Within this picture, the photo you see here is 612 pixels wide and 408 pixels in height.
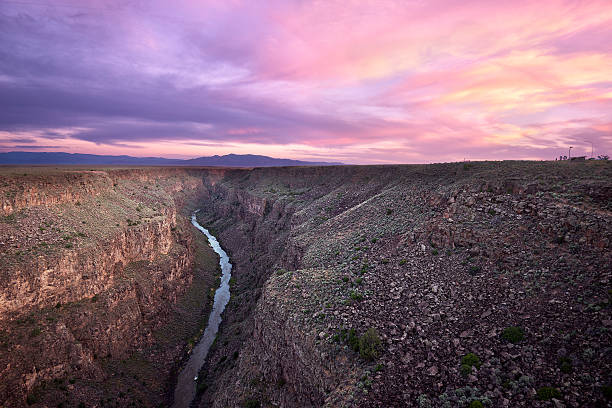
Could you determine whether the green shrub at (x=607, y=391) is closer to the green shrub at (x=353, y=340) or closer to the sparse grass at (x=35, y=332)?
the green shrub at (x=353, y=340)

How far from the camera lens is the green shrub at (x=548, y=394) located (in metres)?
12.2

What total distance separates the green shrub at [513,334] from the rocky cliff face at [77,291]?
40.0 meters

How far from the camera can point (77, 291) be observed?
36.6 metres

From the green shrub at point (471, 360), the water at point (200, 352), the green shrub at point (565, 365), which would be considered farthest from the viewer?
the water at point (200, 352)

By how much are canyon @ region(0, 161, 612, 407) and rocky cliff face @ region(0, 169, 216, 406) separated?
19cm

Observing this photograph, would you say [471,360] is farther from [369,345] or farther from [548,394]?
[369,345]

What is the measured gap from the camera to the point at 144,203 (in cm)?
6994

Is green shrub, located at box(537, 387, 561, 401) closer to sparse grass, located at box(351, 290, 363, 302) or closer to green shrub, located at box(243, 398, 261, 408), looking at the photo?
sparse grass, located at box(351, 290, 363, 302)

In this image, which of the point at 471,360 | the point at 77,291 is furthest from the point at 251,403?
the point at 77,291

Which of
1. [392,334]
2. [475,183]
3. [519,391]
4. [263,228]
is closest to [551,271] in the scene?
[519,391]

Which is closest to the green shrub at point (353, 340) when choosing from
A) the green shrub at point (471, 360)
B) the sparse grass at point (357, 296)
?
the sparse grass at point (357, 296)

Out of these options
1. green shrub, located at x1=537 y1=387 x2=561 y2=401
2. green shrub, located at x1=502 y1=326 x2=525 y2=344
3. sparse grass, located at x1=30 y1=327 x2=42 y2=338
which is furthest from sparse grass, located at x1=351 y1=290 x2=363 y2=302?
sparse grass, located at x1=30 y1=327 x2=42 y2=338

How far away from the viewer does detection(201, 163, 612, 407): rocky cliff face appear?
46.6 feet

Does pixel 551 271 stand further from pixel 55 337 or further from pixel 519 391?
pixel 55 337
